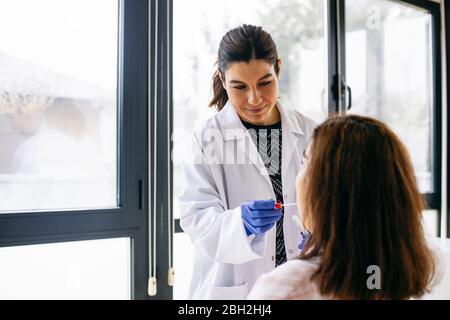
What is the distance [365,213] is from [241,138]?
708 mm

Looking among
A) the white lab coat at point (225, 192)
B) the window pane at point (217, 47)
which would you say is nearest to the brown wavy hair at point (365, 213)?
the white lab coat at point (225, 192)

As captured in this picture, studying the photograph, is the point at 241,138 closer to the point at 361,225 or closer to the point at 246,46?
the point at 246,46

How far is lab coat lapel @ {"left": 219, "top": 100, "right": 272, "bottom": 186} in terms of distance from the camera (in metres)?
1.67

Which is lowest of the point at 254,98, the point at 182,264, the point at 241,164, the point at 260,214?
the point at 182,264

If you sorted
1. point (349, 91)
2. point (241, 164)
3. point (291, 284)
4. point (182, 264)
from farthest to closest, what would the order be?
point (349, 91)
point (182, 264)
point (241, 164)
point (291, 284)

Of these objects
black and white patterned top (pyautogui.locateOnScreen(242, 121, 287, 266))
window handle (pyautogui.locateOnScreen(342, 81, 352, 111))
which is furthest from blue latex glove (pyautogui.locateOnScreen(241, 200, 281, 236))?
window handle (pyautogui.locateOnScreen(342, 81, 352, 111))

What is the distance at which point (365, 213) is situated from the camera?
107cm

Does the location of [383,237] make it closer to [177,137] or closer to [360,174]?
[360,174]

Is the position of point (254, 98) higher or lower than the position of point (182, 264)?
higher

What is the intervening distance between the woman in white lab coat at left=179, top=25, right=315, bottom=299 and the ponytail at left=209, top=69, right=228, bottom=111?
0.07 feet

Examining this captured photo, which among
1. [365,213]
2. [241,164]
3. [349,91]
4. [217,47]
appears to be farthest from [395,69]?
[365,213]

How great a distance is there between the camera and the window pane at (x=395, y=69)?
288cm

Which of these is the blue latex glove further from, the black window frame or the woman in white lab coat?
the black window frame

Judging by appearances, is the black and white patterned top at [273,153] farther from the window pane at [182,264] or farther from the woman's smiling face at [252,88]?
the window pane at [182,264]
